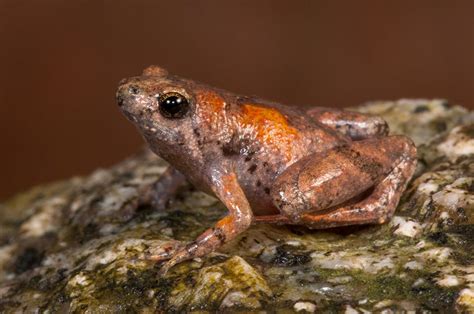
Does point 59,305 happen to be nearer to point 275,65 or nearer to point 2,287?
point 2,287

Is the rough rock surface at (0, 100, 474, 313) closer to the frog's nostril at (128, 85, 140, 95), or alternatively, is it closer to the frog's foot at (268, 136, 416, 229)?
the frog's foot at (268, 136, 416, 229)

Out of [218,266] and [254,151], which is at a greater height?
[254,151]

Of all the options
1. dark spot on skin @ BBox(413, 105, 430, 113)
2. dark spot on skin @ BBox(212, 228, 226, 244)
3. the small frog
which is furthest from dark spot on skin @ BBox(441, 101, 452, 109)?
dark spot on skin @ BBox(212, 228, 226, 244)

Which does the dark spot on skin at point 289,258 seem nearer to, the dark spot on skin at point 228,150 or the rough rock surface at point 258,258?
the rough rock surface at point 258,258

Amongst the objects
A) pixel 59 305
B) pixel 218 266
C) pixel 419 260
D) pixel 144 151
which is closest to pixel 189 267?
pixel 218 266

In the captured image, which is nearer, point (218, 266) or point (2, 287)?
point (218, 266)

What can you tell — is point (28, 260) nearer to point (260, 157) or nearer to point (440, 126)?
point (260, 157)

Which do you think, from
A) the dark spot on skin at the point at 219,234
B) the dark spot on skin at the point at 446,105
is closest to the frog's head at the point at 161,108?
the dark spot on skin at the point at 219,234
